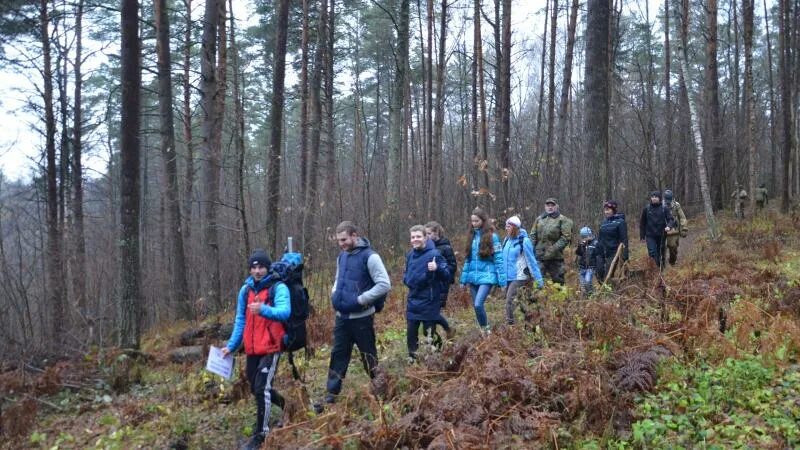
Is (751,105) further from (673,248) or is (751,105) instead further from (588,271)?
(588,271)

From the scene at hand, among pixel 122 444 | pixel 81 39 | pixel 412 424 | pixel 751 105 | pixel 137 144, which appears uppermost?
pixel 81 39

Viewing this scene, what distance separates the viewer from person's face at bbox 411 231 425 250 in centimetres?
614

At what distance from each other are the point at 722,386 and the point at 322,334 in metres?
5.70

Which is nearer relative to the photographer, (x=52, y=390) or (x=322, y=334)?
(x=52, y=390)

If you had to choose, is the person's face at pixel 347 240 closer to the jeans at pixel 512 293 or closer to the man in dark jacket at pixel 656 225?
the jeans at pixel 512 293

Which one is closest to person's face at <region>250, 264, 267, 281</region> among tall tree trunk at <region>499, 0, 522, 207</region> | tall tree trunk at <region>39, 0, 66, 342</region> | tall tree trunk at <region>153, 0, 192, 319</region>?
tall tree trunk at <region>499, 0, 522, 207</region>

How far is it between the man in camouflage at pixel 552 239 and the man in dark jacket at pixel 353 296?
12.0 feet

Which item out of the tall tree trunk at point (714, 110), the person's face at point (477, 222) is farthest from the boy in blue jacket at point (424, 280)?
the tall tree trunk at point (714, 110)

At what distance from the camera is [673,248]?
37.6 feet

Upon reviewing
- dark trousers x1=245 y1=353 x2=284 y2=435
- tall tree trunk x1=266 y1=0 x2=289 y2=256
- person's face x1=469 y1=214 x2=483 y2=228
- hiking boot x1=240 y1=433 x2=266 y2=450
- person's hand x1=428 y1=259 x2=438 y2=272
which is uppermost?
tall tree trunk x1=266 y1=0 x2=289 y2=256

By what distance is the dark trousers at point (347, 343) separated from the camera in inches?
219

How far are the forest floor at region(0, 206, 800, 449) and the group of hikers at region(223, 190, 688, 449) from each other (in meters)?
0.39

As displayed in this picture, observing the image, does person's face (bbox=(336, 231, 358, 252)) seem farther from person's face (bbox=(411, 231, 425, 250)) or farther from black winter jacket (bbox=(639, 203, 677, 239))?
black winter jacket (bbox=(639, 203, 677, 239))

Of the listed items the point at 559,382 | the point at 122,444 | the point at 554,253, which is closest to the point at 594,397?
the point at 559,382
